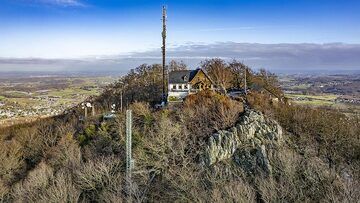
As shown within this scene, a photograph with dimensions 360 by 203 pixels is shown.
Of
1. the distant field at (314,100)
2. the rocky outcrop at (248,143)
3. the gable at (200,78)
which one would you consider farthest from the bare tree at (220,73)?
the distant field at (314,100)

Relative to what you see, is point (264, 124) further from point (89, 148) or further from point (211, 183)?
point (89, 148)

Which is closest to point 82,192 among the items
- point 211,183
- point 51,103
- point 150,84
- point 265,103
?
point 211,183

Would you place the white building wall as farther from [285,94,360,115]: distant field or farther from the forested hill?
[285,94,360,115]: distant field

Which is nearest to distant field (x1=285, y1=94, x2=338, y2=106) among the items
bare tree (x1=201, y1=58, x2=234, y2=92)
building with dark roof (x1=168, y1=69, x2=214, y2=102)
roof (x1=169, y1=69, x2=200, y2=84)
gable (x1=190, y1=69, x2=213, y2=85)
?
bare tree (x1=201, y1=58, x2=234, y2=92)

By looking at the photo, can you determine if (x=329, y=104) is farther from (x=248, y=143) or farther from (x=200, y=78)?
(x=248, y=143)

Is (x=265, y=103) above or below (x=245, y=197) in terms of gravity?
above

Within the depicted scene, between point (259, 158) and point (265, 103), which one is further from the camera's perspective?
point (265, 103)
